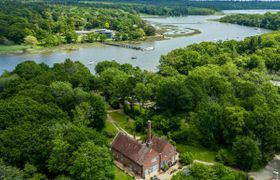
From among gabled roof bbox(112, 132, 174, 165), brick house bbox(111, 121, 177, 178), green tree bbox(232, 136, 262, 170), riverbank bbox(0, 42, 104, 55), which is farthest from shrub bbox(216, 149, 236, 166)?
riverbank bbox(0, 42, 104, 55)

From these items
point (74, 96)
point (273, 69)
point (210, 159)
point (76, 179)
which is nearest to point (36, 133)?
point (76, 179)

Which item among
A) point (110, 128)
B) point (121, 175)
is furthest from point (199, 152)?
point (110, 128)

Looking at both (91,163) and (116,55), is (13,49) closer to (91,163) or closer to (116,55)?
(116,55)

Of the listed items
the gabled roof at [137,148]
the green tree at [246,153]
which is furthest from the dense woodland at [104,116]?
the gabled roof at [137,148]

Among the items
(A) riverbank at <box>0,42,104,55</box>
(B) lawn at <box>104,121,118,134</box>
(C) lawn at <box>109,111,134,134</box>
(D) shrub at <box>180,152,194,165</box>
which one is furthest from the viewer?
(A) riverbank at <box>0,42,104,55</box>

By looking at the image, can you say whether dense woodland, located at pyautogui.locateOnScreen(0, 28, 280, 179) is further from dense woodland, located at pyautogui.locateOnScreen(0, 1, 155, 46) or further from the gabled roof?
dense woodland, located at pyautogui.locateOnScreen(0, 1, 155, 46)

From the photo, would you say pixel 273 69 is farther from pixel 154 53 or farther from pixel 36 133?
pixel 36 133
